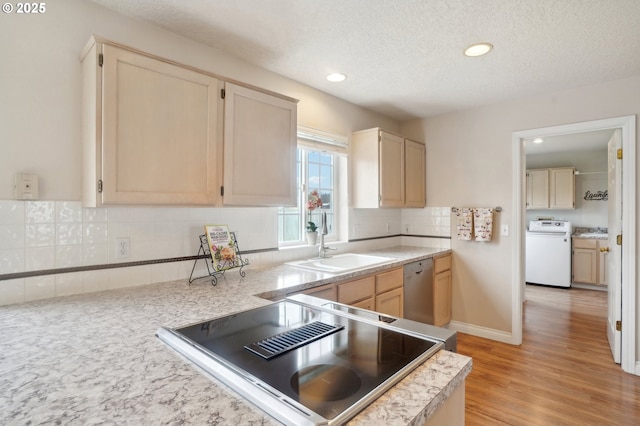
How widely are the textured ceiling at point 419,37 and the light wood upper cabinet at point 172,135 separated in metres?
0.37

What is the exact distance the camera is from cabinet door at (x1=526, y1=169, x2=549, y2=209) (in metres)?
5.82

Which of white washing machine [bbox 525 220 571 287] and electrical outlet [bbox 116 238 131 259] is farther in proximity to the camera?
white washing machine [bbox 525 220 571 287]

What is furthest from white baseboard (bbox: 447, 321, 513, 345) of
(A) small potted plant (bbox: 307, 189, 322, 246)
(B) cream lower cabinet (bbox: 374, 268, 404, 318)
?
(A) small potted plant (bbox: 307, 189, 322, 246)

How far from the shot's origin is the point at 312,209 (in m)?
2.71

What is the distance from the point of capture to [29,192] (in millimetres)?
1469

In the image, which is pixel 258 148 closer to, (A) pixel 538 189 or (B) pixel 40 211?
(B) pixel 40 211

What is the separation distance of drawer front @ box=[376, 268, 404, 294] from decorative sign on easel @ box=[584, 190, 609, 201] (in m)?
5.04

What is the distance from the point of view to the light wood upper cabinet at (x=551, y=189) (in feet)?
18.4

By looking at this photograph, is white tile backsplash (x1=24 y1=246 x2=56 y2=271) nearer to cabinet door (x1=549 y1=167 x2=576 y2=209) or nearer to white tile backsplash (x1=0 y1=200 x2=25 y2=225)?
white tile backsplash (x1=0 y1=200 x2=25 y2=225)

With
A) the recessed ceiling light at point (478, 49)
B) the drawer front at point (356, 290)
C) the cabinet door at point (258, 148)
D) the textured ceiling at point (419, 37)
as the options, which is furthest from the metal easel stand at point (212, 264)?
the recessed ceiling light at point (478, 49)

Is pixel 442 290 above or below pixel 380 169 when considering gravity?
below

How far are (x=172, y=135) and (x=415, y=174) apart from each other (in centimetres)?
264

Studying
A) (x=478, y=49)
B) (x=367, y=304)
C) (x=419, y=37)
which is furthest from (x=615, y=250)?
(x=419, y=37)

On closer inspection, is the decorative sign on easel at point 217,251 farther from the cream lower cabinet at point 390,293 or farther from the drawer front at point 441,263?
the drawer front at point 441,263
